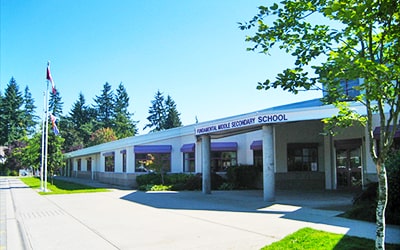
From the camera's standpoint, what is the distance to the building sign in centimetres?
1475

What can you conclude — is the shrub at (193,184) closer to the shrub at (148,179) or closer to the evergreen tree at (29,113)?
the shrub at (148,179)

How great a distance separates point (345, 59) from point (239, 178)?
19.9 meters

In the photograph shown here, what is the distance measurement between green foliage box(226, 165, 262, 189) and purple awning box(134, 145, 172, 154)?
232 inches

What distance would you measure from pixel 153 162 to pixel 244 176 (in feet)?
20.1

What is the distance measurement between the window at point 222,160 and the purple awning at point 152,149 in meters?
3.64

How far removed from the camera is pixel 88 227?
1039cm

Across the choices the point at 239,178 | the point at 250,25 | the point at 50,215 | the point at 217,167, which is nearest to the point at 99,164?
the point at 217,167

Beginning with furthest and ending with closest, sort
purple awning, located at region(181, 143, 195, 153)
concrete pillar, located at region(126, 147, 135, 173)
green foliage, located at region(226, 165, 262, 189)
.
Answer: concrete pillar, located at region(126, 147, 135, 173), purple awning, located at region(181, 143, 195, 153), green foliage, located at region(226, 165, 262, 189)

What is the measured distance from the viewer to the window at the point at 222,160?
25859 millimetres

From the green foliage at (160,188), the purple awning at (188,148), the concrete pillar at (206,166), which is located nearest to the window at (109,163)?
the purple awning at (188,148)

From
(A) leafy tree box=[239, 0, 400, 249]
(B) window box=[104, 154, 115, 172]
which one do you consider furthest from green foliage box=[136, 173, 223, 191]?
(A) leafy tree box=[239, 0, 400, 249]

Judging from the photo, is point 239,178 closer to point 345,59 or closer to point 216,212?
point 216,212

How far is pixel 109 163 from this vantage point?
34.1 m

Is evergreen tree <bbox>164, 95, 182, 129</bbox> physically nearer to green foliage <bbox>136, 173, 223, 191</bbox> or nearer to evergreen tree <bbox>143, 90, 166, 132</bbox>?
evergreen tree <bbox>143, 90, 166, 132</bbox>
